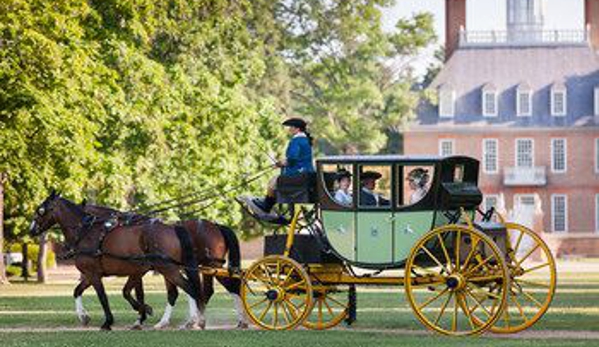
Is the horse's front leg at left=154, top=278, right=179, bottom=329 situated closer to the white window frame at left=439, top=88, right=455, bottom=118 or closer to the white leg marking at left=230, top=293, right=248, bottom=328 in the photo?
the white leg marking at left=230, top=293, right=248, bottom=328

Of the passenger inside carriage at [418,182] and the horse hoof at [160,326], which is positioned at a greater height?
the passenger inside carriage at [418,182]

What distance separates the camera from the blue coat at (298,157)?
23734 millimetres

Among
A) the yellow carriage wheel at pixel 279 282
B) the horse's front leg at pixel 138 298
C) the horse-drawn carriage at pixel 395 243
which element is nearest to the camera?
the horse-drawn carriage at pixel 395 243

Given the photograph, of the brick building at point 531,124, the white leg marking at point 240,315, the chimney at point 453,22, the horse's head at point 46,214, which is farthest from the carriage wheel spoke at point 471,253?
the chimney at point 453,22

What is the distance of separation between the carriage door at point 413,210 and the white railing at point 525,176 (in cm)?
7787

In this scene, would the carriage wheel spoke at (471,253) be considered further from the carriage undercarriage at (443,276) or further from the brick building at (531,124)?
the brick building at (531,124)

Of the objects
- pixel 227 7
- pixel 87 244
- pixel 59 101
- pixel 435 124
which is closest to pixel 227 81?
pixel 227 7

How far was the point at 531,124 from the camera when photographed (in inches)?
3969

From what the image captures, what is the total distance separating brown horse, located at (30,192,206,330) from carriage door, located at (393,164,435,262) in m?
2.86

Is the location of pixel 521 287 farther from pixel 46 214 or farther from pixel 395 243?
pixel 46 214

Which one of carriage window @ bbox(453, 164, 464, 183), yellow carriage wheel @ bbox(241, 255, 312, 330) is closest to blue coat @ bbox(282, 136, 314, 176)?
yellow carriage wheel @ bbox(241, 255, 312, 330)

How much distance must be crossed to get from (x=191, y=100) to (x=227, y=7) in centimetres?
566

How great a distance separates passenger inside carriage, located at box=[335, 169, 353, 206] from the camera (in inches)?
927

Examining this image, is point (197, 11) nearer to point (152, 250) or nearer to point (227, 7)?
point (227, 7)
